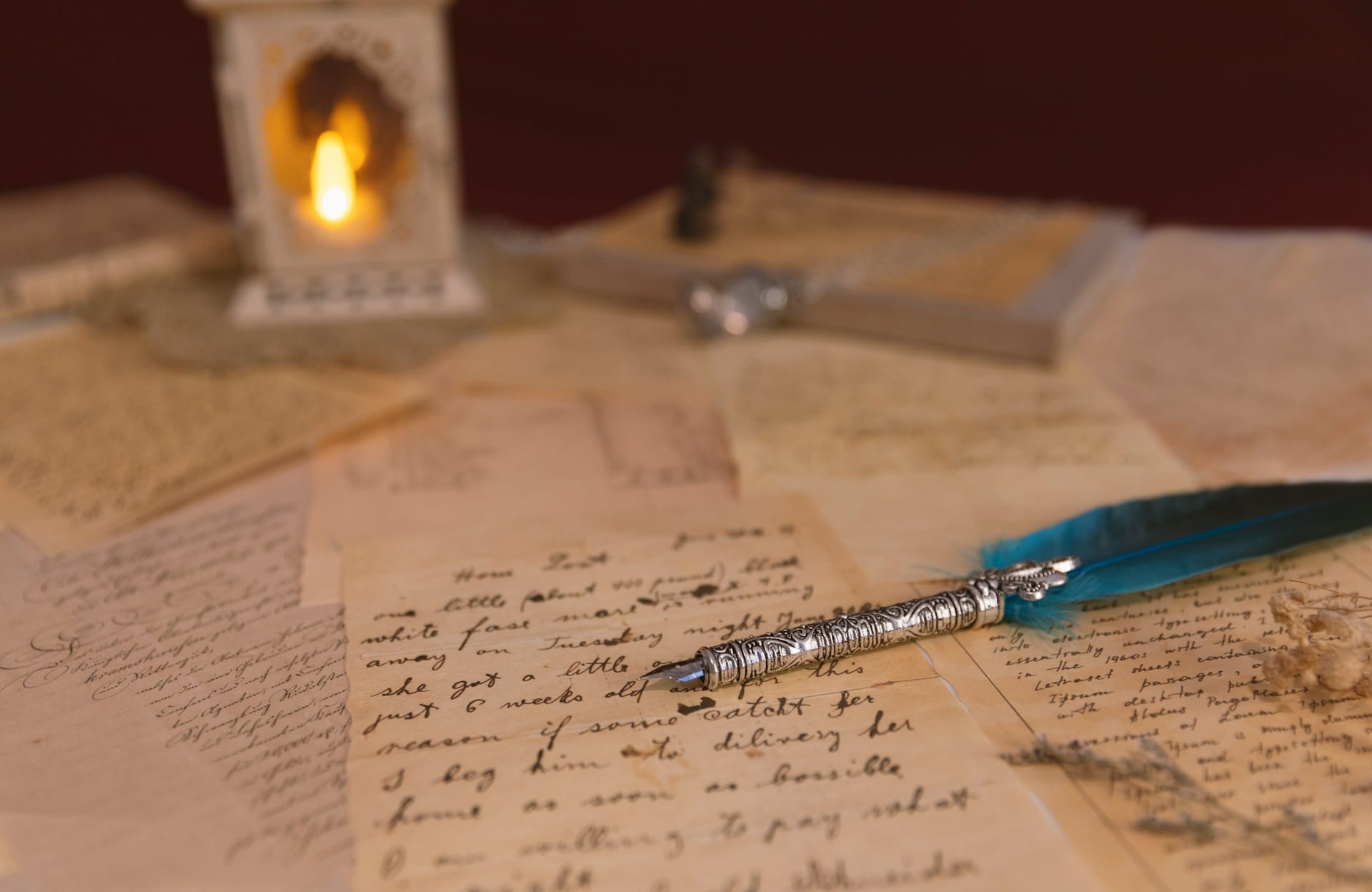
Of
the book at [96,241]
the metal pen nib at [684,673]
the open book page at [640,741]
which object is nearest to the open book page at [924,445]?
the open book page at [640,741]

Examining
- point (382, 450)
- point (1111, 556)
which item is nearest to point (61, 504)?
point (382, 450)

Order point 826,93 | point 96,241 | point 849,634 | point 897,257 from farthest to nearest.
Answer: point 826,93
point 96,241
point 897,257
point 849,634

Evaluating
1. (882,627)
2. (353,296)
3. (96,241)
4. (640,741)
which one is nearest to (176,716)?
(640,741)

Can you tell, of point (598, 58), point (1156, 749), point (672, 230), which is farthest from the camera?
point (598, 58)

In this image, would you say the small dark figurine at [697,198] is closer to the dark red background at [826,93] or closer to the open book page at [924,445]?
the open book page at [924,445]

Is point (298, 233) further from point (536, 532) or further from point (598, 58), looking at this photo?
point (598, 58)

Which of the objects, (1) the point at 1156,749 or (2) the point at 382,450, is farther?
(2) the point at 382,450

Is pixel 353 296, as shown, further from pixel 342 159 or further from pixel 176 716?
pixel 176 716
